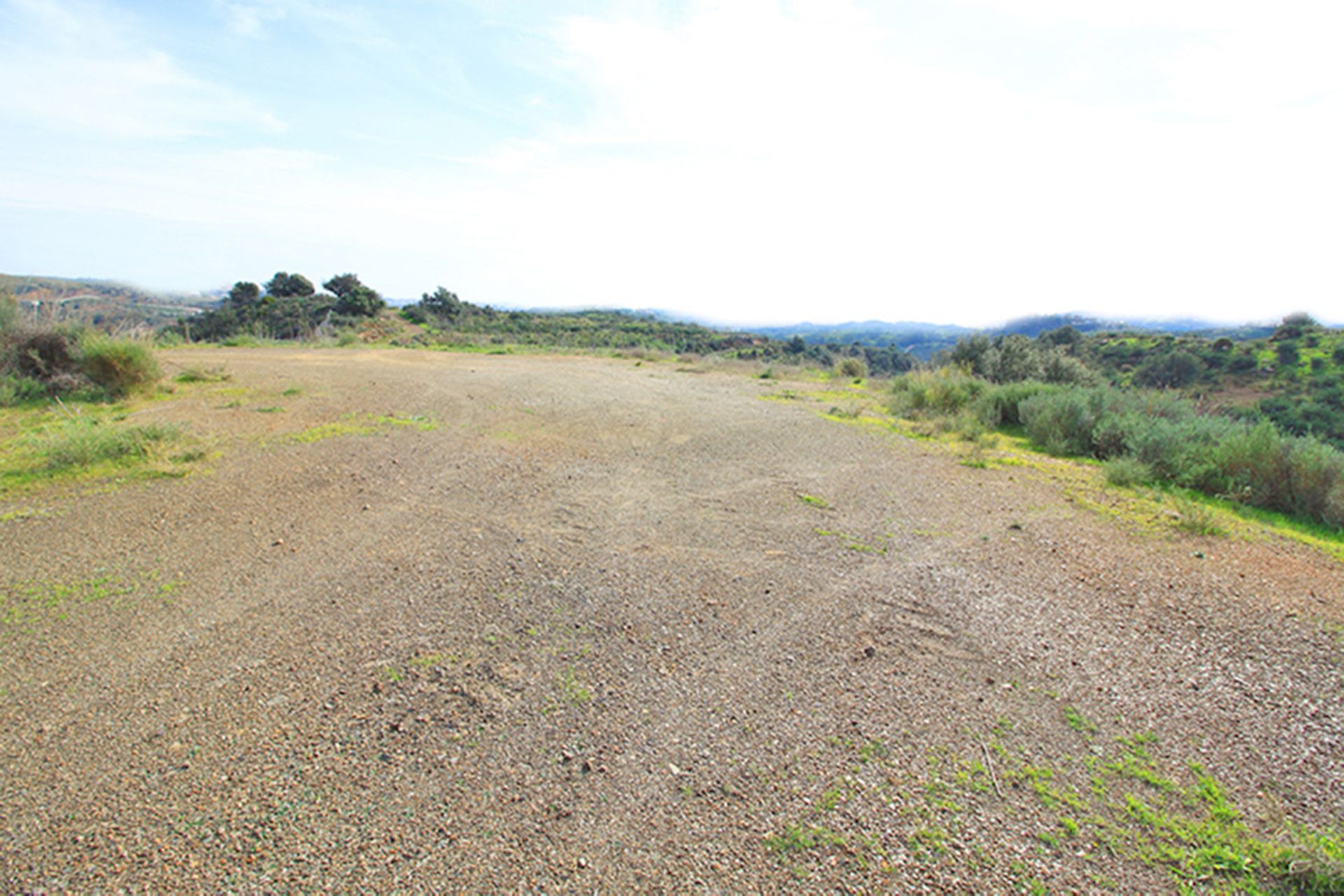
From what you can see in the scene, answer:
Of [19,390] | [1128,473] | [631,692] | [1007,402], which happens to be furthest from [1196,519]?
[19,390]

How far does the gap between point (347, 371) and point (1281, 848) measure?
49.0 ft

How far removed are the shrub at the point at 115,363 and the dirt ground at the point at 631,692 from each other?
4.47 meters

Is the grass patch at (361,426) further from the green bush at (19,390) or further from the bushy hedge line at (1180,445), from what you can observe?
the bushy hedge line at (1180,445)

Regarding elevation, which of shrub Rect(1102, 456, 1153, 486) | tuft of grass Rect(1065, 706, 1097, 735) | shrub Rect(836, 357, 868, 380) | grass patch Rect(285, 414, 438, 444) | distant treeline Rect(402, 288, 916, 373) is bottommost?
tuft of grass Rect(1065, 706, 1097, 735)

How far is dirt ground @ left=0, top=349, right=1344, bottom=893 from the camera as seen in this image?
2100 millimetres

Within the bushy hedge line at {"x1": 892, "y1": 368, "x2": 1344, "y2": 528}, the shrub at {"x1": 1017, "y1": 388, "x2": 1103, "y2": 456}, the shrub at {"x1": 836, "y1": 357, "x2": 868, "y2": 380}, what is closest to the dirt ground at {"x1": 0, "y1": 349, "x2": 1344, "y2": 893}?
the bushy hedge line at {"x1": 892, "y1": 368, "x2": 1344, "y2": 528}

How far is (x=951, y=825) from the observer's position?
224cm

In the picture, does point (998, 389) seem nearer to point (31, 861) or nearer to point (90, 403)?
point (31, 861)

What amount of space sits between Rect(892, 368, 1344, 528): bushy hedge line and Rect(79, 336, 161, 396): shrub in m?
13.4

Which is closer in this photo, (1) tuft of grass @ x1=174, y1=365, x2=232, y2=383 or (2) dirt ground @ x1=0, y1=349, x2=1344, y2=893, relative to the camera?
(2) dirt ground @ x1=0, y1=349, x2=1344, y2=893

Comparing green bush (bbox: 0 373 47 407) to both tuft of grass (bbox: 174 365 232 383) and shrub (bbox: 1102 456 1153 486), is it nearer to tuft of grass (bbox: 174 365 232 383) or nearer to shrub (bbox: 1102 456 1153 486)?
tuft of grass (bbox: 174 365 232 383)

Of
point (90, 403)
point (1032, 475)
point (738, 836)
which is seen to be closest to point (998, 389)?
point (1032, 475)

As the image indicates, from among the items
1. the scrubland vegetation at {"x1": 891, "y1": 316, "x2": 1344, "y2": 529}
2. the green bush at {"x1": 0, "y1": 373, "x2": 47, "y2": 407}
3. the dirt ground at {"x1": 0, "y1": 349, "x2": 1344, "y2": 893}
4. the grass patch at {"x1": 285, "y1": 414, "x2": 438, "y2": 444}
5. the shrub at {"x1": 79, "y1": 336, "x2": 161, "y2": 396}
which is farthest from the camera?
the shrub at {"x1": 79, "y1": 336, "x2": 161, "y2": 396}

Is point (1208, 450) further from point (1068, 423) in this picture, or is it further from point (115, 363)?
point (115, 363)
